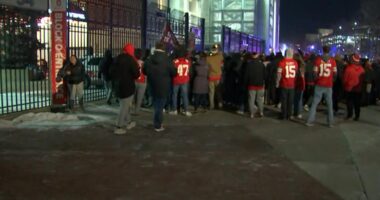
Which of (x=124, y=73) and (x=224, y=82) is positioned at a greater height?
(x=124, y=73)

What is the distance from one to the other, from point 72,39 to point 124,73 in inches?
169

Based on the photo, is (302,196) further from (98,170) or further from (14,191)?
(14,191)

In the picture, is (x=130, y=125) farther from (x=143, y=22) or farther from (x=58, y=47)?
(x=143, y=22)

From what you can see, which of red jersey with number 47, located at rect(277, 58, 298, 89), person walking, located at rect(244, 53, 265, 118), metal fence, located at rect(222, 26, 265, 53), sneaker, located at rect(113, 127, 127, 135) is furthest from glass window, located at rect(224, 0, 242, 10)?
sneaker, located at rect(113, 127, 127, 135)

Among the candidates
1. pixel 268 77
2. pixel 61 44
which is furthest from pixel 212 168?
pixel 268 77

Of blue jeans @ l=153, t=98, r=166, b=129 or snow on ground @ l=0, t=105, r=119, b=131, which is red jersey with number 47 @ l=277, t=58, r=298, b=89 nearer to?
blue jeans @ l=153, t=98, r=166, b=129

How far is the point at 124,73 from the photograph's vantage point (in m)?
10.2

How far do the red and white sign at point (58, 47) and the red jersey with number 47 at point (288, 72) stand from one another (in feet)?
17.4

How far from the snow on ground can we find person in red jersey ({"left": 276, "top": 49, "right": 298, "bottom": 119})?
13.6ft

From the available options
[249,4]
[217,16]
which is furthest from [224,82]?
[249,4]

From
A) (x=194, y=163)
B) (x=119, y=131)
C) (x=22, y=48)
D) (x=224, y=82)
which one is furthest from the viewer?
(x=224, y=82)

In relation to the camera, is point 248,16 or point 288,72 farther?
point 248,16

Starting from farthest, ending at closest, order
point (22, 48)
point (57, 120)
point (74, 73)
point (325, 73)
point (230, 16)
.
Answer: point (230, 16) → point (22, 48) → point (74, 73) → point (57, 120) → point (325, 73)

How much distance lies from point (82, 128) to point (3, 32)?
3357 mm
